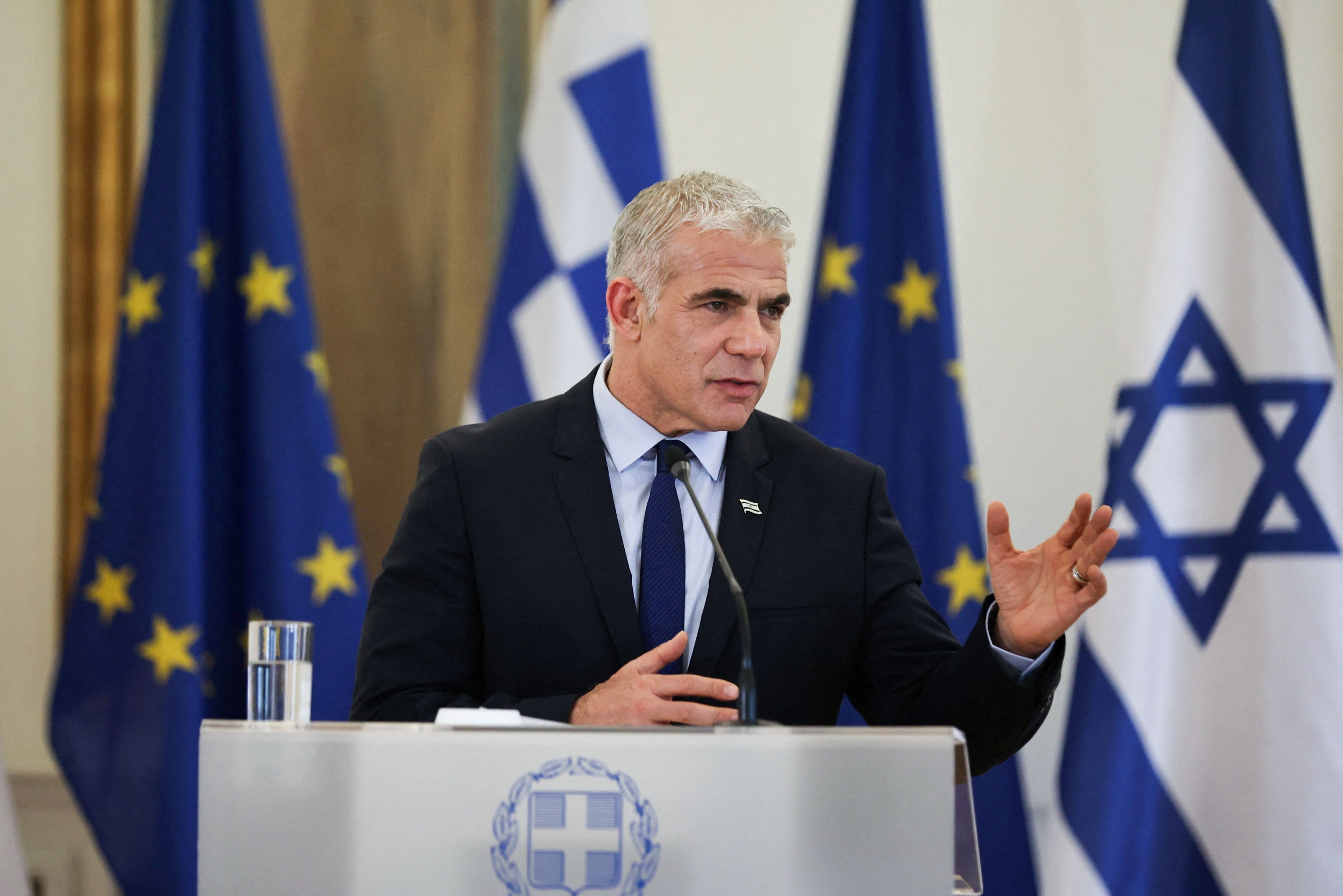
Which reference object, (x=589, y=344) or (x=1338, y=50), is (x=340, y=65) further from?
(x=1338, y=50)

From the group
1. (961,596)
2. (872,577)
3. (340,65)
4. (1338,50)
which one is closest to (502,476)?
(872,577)

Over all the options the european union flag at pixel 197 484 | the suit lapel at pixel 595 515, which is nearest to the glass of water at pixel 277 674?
the suit lapel at pixel 595 515

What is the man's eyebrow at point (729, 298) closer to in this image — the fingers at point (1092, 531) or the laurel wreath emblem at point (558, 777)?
the fingers at point (1092, 531)

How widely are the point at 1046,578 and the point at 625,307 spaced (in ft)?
2.76

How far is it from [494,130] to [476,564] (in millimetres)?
1898

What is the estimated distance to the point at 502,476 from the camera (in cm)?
208

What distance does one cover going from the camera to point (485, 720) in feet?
4.19

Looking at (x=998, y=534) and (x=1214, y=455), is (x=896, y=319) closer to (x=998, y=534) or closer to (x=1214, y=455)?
(x=1214, y=455)

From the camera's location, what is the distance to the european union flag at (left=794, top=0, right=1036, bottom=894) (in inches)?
122

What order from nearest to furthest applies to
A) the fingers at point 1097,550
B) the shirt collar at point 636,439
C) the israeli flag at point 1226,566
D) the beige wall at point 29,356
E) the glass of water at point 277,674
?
1. the glass of water at point 277,674
2. the fingers at point 1097,550
3. the shirt collar at point 636,439
4. the israeli flag at point 1226,566
5. the beige wall at point 29,356

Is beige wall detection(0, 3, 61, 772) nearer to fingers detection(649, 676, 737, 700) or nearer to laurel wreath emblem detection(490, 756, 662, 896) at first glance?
fingers detection(649, 676, 737, 700)

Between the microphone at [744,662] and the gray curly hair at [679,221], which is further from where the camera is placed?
the gray curly hair at [679,221]

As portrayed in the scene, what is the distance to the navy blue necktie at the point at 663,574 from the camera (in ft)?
6.40

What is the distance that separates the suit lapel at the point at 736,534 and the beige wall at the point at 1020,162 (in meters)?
1.38
